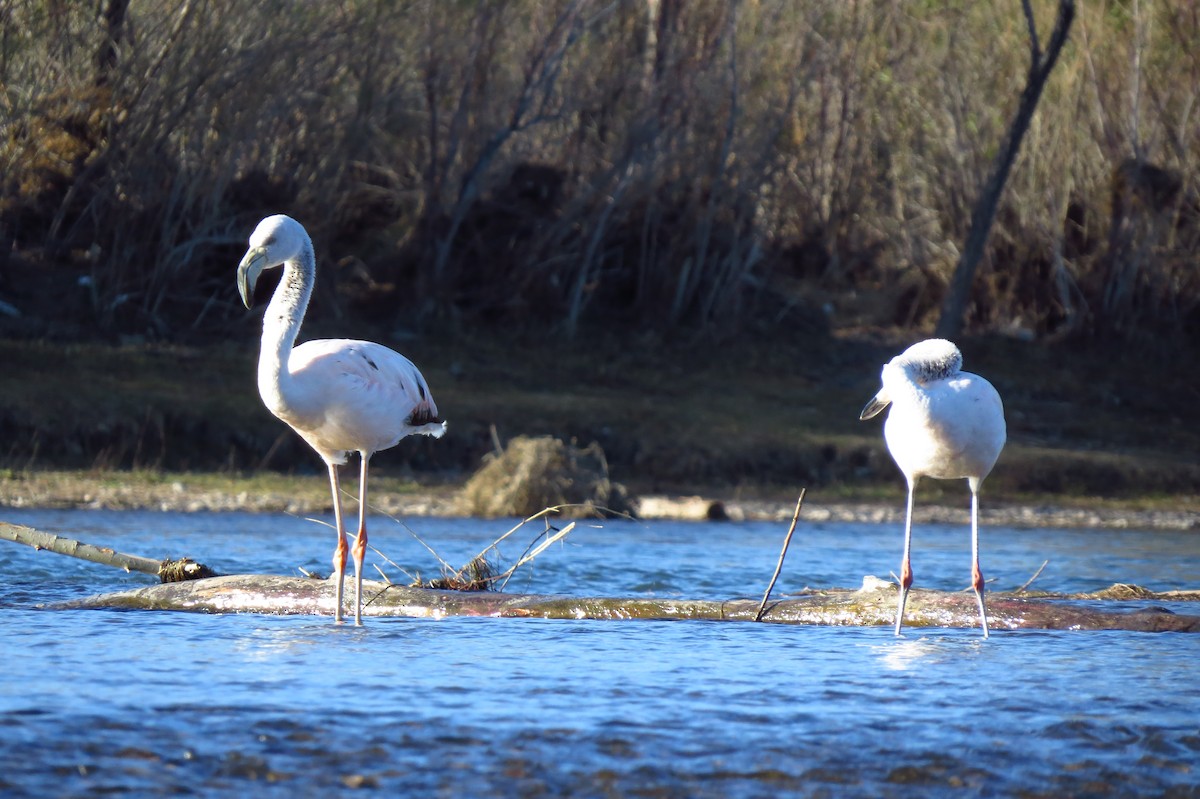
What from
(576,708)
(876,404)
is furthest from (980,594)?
(576,708)

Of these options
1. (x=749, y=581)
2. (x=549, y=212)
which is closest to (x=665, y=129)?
(x=549, y=212)

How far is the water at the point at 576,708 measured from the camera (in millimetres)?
4832

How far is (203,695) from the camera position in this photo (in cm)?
567

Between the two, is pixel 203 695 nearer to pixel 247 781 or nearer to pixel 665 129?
pixel 247 781

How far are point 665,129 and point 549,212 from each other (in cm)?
195

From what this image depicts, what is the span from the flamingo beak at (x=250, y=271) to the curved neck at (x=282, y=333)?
0.42ft

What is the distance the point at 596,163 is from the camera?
74.6 feet

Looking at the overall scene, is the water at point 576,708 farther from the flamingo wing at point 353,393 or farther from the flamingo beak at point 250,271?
the flamingo beak at point 250,271

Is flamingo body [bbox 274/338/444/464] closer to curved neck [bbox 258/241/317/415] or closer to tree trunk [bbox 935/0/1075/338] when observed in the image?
curved neck [bbox 258/241/317/415]

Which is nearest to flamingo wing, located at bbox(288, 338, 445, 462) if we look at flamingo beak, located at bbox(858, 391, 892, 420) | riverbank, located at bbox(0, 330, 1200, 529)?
flamingo beak, located at bbox(858, 391, 892, 420)

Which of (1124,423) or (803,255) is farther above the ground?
(803,255)

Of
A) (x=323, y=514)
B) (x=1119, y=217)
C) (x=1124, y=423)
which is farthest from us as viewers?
(x=1119, y=217)

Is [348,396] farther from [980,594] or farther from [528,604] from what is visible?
[980,594]

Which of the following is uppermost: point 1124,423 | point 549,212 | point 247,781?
point 549,212
